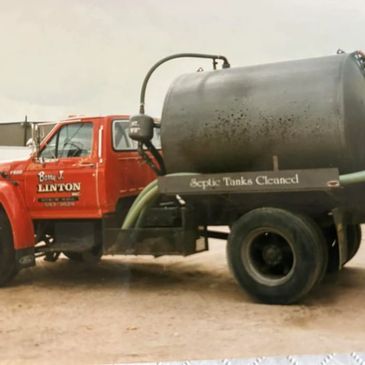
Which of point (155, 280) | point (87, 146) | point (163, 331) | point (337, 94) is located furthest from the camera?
point (155, 280)

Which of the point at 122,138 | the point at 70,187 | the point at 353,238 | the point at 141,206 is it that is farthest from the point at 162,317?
the point at 353,238

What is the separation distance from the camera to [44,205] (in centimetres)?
643

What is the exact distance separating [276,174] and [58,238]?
2.69 m

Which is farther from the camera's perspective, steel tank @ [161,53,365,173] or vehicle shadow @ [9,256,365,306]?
vehicle shadow @ [9,256,365,306]

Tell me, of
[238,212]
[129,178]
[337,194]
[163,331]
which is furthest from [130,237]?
[337,194]

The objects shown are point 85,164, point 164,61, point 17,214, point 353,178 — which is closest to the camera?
point 353,178

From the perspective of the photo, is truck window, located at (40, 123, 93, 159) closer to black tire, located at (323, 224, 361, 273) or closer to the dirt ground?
the dirt ground

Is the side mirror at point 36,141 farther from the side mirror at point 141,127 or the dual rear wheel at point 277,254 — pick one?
the dual rear wheel at point 277,254

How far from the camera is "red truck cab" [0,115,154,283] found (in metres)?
6.18

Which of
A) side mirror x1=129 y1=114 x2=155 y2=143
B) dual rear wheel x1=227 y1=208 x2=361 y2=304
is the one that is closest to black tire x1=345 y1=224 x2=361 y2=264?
dual rear wheel x1=227 y1=208 x2=361 y2=304

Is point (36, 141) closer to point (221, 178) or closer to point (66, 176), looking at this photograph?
point (66, 176)

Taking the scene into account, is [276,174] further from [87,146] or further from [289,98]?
[87,146]

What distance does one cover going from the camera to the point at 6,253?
253 inches

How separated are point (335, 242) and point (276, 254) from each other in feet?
2.49
